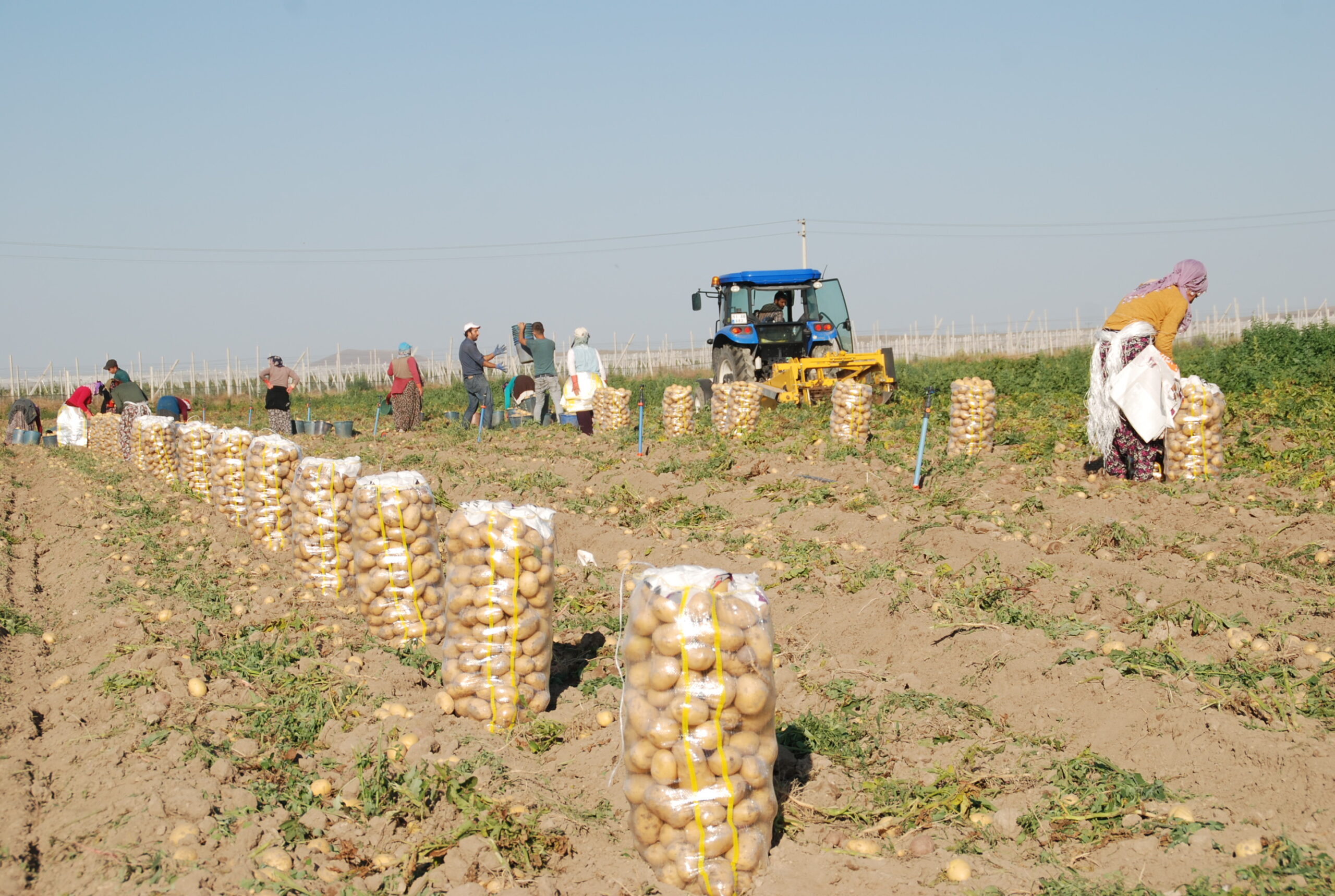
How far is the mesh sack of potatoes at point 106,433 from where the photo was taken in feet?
50.8

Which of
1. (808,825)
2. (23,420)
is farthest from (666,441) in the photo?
(23,420)

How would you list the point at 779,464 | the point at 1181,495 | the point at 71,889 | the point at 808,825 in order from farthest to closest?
the point at 779,464 → the point at 1181,495 → the point at 808,825 → the point at 71,889

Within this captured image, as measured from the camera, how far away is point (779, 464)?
34.0ft

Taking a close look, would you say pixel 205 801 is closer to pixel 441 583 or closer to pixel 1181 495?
pixel 441 583

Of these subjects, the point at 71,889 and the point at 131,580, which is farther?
the point at 131,580

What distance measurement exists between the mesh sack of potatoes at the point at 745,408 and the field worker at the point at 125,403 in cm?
789

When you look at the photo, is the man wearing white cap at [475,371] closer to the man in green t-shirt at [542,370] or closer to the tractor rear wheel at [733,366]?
the man in green t-shirt at [542,370]

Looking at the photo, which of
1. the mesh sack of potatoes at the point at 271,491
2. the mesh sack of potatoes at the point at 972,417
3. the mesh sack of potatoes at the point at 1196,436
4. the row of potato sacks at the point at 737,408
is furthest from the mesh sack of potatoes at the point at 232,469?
the mesh sack of potatoes at the point at 1196,436

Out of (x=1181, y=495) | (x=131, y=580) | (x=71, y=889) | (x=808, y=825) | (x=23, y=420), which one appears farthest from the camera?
(x=23, y=420)

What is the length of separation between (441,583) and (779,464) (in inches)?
215

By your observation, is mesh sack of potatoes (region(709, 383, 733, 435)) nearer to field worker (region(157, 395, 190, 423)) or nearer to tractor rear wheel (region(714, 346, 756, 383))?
tractor rear wheel (region(714, 346, 756, 383))

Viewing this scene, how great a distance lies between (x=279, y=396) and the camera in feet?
53.0

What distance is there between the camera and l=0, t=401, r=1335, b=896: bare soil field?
310cm

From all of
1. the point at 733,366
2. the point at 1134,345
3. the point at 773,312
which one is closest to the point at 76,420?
the point at 733,366
